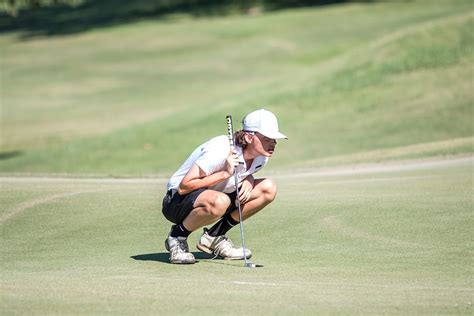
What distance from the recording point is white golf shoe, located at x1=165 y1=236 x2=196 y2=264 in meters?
9.63

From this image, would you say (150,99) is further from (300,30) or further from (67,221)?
(67,221)

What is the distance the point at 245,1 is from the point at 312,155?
30886 mm

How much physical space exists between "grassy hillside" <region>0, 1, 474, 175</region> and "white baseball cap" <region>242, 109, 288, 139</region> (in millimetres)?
11325

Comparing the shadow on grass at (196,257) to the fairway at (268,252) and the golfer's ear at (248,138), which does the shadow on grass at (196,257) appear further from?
the golfer's ear at (248,138)

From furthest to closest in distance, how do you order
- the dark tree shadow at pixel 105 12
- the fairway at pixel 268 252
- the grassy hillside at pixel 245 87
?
→ the dark tree shadow at pixel 105 12 → the grassy hillside at pixel 245 87 → the fairway at pixel 268 252

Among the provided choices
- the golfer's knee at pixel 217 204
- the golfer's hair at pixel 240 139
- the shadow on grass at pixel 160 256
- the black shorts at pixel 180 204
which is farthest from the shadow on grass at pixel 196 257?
the golfer's hair at pixel 240 139

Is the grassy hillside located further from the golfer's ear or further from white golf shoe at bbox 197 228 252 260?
the golfer's ear

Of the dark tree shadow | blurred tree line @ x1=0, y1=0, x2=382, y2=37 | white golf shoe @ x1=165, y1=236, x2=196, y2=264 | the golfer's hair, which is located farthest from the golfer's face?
the dark tree shadow

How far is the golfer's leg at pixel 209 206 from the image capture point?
9.46 metres

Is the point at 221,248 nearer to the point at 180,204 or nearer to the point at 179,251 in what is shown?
the point at 179,251

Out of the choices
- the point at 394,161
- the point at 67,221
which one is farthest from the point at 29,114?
the point at 67,221

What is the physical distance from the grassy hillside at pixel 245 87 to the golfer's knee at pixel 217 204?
11.4 meters

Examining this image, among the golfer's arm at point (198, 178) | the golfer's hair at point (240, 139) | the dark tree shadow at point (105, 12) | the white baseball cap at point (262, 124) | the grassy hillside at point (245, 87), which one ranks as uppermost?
the white baseball cap at point (262, 124)

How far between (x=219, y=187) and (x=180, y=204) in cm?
40
